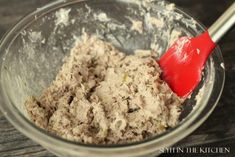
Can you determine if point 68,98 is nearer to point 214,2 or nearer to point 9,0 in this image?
point 9,0

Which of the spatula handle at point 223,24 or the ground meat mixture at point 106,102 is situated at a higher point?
the spatula handle at point 223,24

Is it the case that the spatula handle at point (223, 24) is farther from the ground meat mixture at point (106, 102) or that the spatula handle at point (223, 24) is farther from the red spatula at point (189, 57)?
the ground meat mixture at point (106, 102)

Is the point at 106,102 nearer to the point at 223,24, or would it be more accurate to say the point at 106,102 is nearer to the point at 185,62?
the point at 185,62

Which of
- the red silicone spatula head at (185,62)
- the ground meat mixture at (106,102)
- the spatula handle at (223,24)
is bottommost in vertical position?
the ground meat mixture at (106,102)

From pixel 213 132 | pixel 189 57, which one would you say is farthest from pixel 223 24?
pixel 213 132

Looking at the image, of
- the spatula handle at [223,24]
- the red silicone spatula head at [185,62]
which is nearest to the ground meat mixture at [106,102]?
the red silicone spatula head at [185,62]

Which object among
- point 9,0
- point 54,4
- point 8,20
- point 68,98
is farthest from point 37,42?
point 9,0

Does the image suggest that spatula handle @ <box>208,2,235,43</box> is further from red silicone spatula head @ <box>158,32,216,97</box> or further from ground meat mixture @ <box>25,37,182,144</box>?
ground meat mixture @ <box>25,37,182,144</box>
